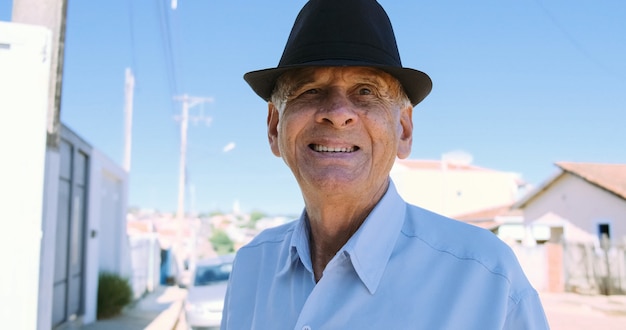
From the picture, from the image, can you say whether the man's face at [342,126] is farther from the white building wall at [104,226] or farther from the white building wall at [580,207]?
the white building wall at [580,207]

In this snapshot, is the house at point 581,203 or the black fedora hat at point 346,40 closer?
the black fedora hat at point 346,40

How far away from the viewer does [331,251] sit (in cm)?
193

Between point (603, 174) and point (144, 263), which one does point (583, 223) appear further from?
point (144, 263)

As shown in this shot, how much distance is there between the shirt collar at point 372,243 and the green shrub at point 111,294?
479 inches

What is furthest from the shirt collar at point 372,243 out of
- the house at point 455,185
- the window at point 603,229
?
the house at point 455,185

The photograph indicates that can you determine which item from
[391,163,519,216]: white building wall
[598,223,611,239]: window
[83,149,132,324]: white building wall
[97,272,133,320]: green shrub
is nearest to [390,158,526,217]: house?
[391,163,519,216]: white building wall

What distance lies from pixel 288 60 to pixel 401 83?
350mm

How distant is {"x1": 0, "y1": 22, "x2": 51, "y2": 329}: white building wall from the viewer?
389 cm

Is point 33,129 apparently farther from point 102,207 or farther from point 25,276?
point 102,207

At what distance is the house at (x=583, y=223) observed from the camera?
19.8 m

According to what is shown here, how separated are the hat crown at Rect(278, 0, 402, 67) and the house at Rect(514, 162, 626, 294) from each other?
2029 cm

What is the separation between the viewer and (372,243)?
171cm

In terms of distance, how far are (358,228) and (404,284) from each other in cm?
31

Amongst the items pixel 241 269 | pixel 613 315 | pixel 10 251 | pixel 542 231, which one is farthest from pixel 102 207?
pixel 542 231
